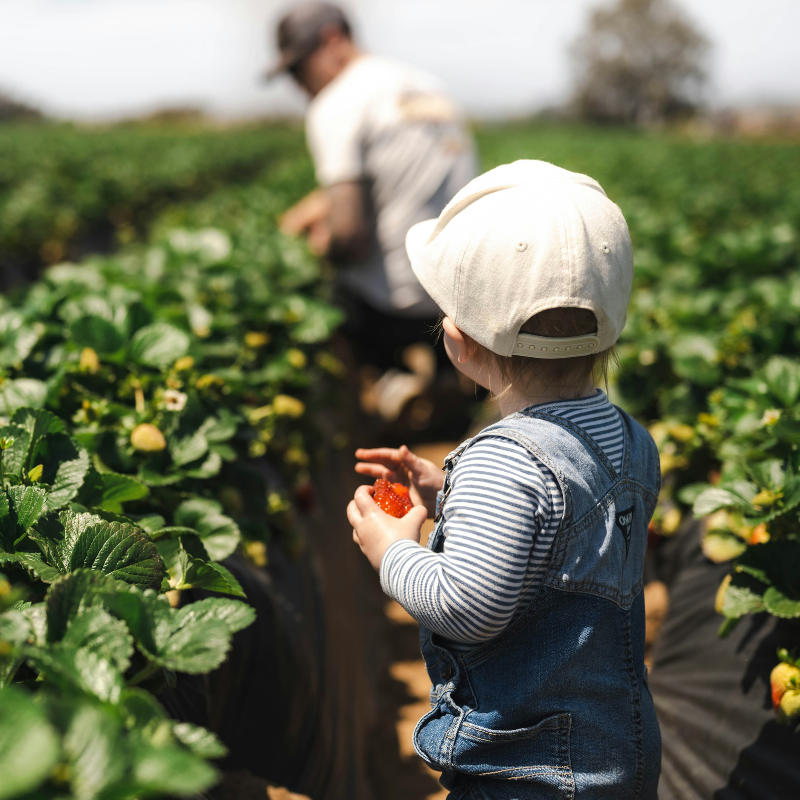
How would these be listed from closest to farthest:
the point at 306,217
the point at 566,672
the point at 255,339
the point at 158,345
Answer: the point at 566,672 → the point at 158,345 → the point at 255,339 → the point at 306,217

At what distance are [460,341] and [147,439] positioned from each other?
736mm

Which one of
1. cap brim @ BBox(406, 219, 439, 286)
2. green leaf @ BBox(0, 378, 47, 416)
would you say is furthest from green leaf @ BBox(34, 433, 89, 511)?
cap brim @ BBox(406, 219, 439, 286)

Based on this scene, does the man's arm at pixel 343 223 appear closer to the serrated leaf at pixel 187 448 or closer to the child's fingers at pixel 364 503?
the serrated leaf at pixel 187 448

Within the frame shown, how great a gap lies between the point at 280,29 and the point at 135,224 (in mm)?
7311

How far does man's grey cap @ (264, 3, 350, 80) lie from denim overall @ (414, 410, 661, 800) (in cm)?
311

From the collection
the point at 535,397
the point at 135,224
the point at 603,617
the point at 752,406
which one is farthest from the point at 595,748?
the point at 135,224

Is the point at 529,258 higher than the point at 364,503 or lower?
higher

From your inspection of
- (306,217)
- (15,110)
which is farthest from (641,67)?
(306,217)

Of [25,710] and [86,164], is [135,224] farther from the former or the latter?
[25,710]

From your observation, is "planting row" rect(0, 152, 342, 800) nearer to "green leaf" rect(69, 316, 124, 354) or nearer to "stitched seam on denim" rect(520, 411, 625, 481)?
"green leaf" rect(69, 316, 124, 354)

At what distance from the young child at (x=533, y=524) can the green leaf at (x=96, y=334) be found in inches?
37.3

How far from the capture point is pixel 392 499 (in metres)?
1.25

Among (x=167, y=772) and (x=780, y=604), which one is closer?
Answer: (x=167, y=772)

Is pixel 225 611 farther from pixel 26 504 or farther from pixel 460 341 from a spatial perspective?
pixel 460 341
